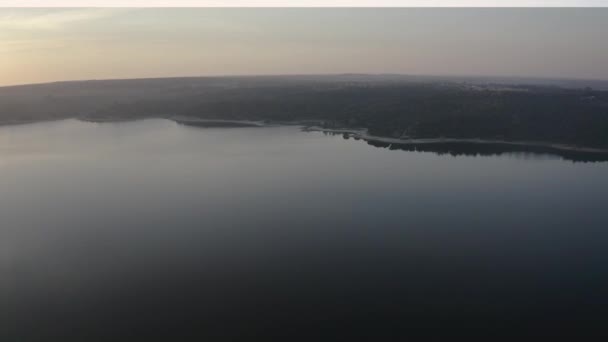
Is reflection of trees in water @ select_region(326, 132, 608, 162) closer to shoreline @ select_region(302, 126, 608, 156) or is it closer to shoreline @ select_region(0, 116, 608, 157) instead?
shoreline @ select_region(302, 126, 608, 156)

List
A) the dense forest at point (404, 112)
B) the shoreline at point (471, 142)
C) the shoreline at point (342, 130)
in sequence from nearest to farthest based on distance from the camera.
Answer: the shoreline at point (471, 142) < the shoreline at point (342, 130) < the dense forest at point (404, 112)

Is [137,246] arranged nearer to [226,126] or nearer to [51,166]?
[51,166]

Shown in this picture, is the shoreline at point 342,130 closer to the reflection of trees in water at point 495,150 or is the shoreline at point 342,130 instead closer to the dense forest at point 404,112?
the reflection of trees in water at point 495,150

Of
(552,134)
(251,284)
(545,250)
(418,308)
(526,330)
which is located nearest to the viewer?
(526,330)

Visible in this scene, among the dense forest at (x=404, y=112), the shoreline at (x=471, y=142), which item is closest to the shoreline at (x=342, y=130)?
the shoreline at (x=471, y=142)

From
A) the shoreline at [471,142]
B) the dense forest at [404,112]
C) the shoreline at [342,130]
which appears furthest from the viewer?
the dense forest at [404,112]

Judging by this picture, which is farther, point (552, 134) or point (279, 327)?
point (552, 134)

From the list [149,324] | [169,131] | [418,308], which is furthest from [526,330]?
[169,131]

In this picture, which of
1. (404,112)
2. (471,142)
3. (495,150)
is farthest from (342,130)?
(495,150)

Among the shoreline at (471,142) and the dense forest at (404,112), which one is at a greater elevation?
the dense forest at (404,112)
